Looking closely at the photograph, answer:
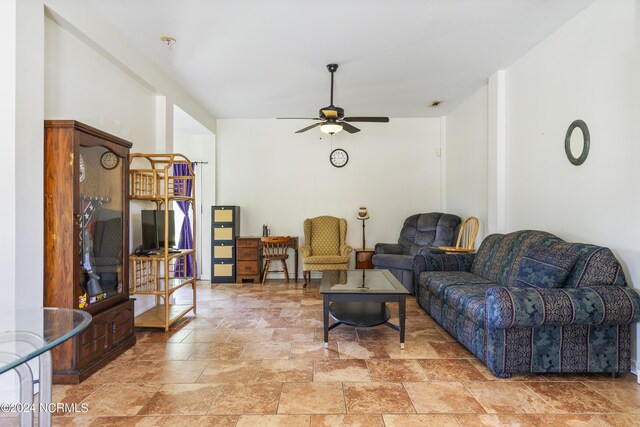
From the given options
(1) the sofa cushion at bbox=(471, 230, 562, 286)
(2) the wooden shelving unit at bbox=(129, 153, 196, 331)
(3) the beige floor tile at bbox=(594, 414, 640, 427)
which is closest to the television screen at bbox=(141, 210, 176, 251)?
(2) the wooden shelving unit at bbox=(129, 153, 196, 331)

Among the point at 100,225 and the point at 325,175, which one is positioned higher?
the point at 325,175

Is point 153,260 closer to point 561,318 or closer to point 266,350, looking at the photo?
point 266,350

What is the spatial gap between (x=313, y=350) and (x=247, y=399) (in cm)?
81

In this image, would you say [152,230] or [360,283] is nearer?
[360,283]

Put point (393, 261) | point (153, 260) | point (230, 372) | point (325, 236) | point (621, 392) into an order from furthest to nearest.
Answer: point (325, 236)
point (393, 261)
point (153, 260)
point (230, 372)
point (621, 392)

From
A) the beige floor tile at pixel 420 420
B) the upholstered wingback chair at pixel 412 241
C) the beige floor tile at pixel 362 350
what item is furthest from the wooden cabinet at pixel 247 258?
the beige floor tile at pixel 420 420

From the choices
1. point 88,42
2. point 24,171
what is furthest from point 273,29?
point 24,171

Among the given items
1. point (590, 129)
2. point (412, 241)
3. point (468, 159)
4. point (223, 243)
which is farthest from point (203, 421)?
point (468, 159)

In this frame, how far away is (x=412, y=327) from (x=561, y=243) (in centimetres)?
150

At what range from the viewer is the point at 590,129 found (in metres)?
2.68

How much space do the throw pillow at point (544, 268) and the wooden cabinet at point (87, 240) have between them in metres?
3.26

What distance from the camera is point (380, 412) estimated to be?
1883 millimetres

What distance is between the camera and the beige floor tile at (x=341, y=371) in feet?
7.47

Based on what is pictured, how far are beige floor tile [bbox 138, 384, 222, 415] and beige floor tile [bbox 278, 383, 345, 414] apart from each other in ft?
1.47
